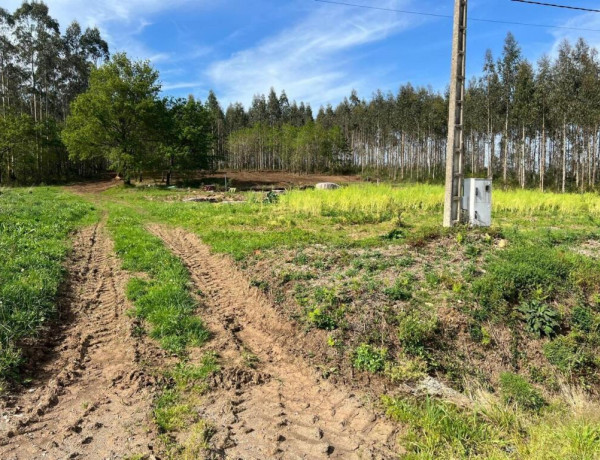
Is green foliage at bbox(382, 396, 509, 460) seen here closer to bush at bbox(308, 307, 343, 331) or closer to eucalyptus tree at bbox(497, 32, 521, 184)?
bush at bbox(308, 307, 343, 331)

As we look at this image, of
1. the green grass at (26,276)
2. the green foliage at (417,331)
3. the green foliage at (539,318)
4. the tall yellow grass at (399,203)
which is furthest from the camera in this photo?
the tall yellow grass at (399,203)

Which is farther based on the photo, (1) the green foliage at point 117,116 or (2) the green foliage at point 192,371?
(1) the green foliage at point 117,116

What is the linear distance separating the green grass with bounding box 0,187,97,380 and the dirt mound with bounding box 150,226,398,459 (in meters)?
2.12

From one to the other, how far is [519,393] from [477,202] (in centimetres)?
565

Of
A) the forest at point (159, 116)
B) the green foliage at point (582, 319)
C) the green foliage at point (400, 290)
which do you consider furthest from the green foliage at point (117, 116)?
the green foliage at point (582, 319)

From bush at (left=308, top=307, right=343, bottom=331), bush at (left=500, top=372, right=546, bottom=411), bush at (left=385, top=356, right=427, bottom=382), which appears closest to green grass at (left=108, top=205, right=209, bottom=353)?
bush at (left=308, top=307, right=343, bottom=331)

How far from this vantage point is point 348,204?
46.3 feet

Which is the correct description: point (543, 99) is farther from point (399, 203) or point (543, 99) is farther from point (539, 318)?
point (539, 318)

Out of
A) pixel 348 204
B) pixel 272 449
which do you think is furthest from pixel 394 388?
pixel 348 204

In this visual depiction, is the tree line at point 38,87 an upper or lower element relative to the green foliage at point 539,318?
upper

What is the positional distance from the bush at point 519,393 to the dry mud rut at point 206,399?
1642 millimetres

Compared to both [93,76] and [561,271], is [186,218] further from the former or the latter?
[93,76]

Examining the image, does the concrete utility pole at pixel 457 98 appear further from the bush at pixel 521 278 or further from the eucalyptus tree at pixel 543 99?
the eucalyptus tree at pixel 543 99

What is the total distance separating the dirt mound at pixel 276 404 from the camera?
3.11 m
